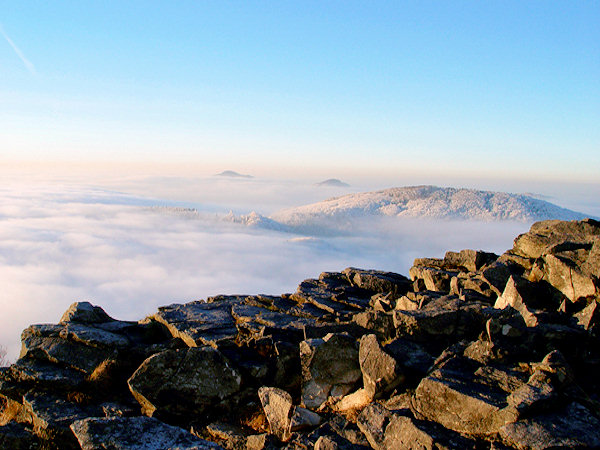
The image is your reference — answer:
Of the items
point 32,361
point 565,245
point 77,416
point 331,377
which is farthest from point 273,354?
point 565,245

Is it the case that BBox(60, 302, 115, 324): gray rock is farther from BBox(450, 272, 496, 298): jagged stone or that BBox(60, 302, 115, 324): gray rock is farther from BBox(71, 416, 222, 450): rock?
BBox(450, 272, 496, 298): jagged stone

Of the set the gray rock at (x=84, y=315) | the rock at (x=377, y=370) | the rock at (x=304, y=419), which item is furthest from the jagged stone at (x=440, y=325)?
the gray rock at (x=84, y=315)

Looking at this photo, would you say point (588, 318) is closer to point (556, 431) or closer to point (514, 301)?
point (514, 301)

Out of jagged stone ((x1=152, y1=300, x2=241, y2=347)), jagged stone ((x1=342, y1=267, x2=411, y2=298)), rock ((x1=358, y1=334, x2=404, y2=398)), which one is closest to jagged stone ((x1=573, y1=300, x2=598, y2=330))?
rock ((x1=358, y1=334, x2=404, y2=398))

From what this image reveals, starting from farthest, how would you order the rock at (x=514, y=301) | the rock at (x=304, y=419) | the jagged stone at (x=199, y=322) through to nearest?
the jagged stone at (x=199, y=322) < the rock at (x=514, y=301) < the rock at (x=304, y=419)

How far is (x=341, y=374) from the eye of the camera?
47.4ft

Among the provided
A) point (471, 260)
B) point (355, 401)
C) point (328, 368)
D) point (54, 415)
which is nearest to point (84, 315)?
point (54, 415)

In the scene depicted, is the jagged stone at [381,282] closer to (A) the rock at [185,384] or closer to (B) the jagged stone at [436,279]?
(B) the jagged stone at [436,279]

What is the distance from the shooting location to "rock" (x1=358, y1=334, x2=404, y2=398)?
1312 centimetres

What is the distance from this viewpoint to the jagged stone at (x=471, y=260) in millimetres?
25531

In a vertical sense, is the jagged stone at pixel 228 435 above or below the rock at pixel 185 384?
below

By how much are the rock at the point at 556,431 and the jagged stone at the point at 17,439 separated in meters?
12.5

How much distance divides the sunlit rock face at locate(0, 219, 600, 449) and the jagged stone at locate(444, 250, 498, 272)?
10.8 feet

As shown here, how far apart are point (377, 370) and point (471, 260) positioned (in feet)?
47.4
